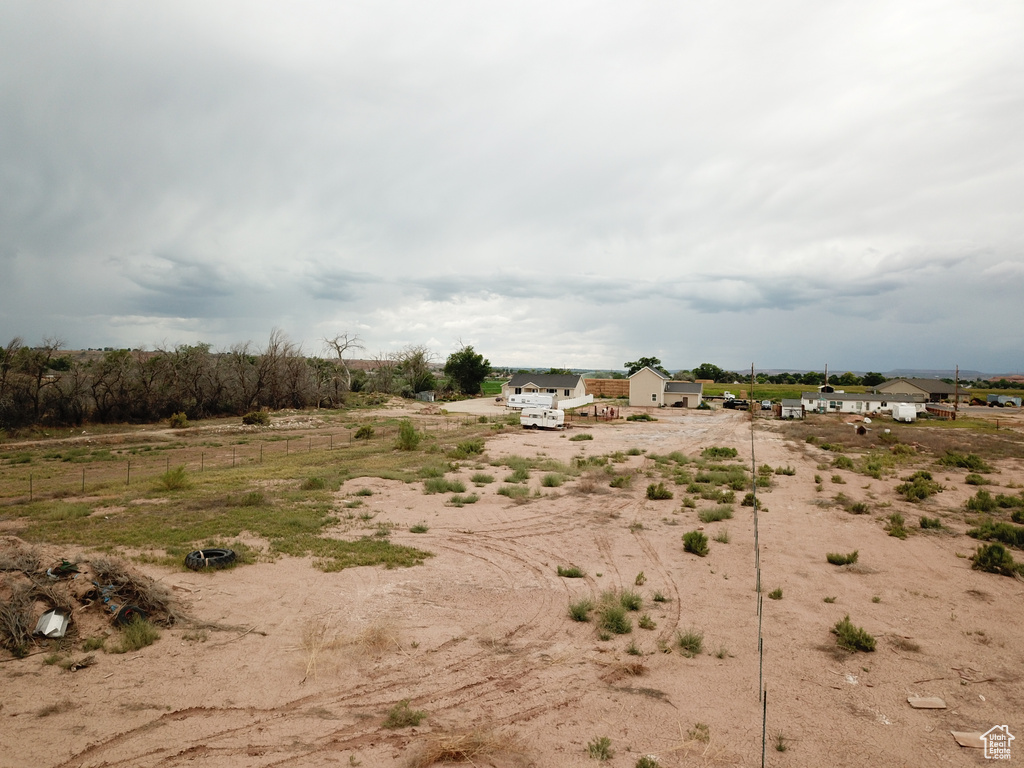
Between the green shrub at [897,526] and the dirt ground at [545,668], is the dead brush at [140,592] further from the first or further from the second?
the green shrub at [897,526]

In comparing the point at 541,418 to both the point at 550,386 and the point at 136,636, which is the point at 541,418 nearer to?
the point at 550,386

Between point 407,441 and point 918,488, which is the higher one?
point 407,441

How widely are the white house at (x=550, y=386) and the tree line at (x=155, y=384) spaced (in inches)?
888

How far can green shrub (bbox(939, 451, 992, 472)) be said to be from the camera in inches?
968

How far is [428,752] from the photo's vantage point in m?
5.59

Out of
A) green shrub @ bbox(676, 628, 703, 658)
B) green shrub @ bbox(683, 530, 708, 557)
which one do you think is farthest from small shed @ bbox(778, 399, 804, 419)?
green shrub @ bbox(676, 628, 703, 658)

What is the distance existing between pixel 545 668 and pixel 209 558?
25.8ft

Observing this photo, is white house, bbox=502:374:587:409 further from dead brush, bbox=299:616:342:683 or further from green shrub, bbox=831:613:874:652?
dead brush, bbox=299:616:342:683

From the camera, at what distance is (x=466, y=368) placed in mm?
A: 80875

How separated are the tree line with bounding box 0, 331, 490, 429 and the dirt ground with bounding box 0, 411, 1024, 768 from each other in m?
40.3

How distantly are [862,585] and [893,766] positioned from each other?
633 centimetres

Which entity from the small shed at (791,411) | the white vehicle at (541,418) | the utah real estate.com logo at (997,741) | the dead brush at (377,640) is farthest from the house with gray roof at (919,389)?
the dead brush at (377,640)

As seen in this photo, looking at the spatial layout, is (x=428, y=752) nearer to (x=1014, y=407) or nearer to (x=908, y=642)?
(x=908, y=642)

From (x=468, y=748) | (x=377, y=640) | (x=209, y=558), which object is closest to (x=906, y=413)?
(x=377, y=640)
